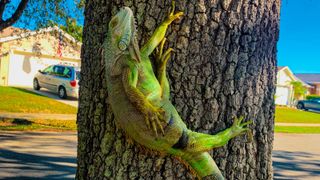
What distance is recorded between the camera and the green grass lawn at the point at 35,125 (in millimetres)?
11086

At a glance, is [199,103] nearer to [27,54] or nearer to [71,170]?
[71,170]

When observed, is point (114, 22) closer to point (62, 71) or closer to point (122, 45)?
point (122, 45)

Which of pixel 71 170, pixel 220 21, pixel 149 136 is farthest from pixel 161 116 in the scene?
pixel 71 170

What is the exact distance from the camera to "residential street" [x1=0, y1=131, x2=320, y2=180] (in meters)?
6.43

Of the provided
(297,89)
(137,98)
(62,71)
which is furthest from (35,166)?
(297,89)

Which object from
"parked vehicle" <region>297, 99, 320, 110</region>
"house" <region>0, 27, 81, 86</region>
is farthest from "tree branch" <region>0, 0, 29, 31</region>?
"parked vehicle" <region>297, 99, 320, 110</region>

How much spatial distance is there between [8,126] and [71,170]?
17.9ft

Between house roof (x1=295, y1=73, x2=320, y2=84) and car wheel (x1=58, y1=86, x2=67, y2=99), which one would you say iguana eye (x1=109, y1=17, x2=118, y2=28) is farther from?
house roof (x1=295, y1=73, x2=320, y2=84)

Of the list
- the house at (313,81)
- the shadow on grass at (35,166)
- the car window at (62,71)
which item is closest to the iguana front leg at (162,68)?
the shadow on grass at (35,166)

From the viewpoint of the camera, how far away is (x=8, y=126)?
440 inches

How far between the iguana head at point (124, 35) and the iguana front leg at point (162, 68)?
0.48 feet

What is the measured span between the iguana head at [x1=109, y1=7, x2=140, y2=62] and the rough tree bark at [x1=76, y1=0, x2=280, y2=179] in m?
0.21

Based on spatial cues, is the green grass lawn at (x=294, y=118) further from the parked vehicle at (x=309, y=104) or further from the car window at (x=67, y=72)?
the car window at (x=67, y=72)

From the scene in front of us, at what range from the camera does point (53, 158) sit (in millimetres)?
7617
